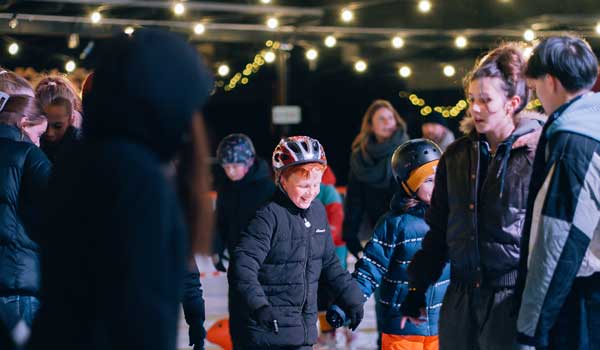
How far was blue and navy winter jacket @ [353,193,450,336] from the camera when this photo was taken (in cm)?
521

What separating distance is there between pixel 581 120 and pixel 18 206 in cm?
231

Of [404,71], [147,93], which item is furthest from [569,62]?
[404,71]

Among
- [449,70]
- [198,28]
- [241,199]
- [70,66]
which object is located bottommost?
[241,199]

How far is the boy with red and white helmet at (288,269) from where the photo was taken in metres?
4.91

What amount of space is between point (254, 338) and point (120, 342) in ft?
9.95

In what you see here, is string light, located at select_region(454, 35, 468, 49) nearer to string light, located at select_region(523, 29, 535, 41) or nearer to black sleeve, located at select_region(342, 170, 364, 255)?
string light, located at select_region(523, 29, 535, 41)

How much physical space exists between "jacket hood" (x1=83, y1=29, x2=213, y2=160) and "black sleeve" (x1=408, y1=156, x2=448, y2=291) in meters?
2.22

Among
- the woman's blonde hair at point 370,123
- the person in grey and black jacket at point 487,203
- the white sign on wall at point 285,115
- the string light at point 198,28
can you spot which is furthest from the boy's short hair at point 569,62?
the white sign on wall at point 285,115

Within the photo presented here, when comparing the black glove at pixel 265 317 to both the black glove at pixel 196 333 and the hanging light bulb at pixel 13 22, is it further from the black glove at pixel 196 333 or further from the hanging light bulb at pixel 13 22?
the hanging light bulb at pixel 13 22

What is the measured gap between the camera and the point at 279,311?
4.95m

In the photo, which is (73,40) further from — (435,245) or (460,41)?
(435,245)

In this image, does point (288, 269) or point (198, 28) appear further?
point (198, 28)

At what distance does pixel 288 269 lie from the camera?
16.4ft

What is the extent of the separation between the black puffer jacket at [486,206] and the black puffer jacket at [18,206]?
5.56 ft
